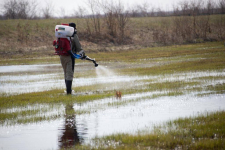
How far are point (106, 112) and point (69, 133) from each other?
2.07 meters

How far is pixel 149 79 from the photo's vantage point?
15625 millimetres

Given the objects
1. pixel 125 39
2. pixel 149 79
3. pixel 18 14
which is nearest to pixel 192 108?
pixel 149 79

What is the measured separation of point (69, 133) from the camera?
7.49 m

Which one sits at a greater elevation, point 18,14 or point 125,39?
point 18,14

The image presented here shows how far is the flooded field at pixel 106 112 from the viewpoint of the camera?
23.9 feet

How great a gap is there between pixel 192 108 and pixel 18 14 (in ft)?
213

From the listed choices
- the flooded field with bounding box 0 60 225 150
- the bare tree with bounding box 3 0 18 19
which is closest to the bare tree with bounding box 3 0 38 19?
the bare tree with bounding box 3 0 18 19

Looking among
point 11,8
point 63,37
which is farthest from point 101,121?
point 11,8

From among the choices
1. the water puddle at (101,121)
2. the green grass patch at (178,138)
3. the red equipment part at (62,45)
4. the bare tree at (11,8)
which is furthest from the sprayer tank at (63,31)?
the bare tree at (11,8)

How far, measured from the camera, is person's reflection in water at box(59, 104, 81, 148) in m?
6.71

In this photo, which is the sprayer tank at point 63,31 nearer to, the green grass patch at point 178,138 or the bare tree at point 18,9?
the green grass patch at point 178,138

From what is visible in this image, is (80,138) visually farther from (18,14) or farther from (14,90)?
(18,14)

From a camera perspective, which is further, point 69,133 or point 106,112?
point 106,112

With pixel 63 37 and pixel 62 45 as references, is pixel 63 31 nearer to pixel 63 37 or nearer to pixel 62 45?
pixel 63 37
